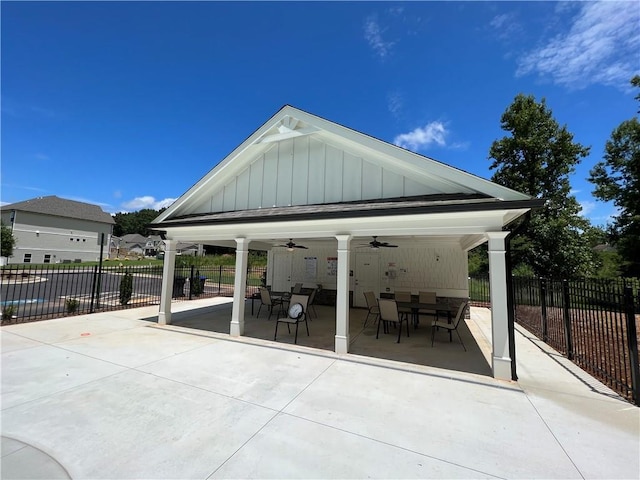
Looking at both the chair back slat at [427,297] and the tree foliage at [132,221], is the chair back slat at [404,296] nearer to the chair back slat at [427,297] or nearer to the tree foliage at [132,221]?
the chair back slat at [427,297]

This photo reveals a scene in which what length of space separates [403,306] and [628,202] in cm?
2176

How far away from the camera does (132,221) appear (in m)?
95.8

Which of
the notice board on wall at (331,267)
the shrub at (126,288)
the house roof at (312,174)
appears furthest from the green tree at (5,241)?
the notice board on wall at (331,267)

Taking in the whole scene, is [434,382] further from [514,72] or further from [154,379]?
[514,72]

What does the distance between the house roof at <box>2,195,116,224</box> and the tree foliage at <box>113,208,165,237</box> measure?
5071 cm

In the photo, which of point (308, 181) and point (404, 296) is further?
point (404, 296)

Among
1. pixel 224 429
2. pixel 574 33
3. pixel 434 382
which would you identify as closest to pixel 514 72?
pixel 574 33

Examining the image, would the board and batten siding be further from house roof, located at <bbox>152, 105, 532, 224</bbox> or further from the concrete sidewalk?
the concrete sidewalk

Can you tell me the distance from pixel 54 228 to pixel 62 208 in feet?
11.5

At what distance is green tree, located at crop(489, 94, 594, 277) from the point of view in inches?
679

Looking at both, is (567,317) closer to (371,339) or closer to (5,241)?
(371,339)

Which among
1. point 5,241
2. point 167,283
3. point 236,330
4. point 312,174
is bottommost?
point 236,330

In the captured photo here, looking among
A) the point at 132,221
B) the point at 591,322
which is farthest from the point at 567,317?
the point at 132,221

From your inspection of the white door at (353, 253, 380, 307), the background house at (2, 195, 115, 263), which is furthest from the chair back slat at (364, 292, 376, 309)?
the background house at (2, 195, 115, 263)
